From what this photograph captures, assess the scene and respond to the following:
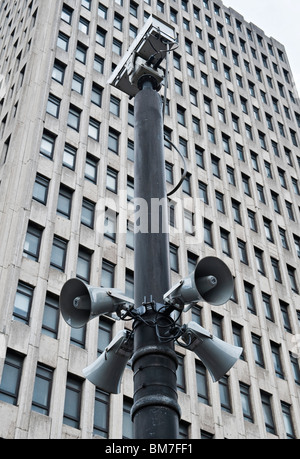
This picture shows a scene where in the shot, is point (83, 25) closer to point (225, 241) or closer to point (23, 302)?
point (225, 241)

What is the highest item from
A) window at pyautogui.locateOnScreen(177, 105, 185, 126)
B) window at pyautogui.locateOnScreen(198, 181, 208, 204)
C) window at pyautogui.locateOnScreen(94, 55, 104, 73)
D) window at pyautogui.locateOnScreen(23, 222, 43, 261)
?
window at pyautogui.locateOnScreen(177, 105, 185, 126)

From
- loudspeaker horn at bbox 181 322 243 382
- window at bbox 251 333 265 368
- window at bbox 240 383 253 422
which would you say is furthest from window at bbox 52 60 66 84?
loudspeaker horn at bbox 181 322 243 382

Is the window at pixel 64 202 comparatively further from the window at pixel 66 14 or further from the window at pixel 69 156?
the window at pixel 66 14

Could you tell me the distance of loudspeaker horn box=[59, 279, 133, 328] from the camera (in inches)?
268

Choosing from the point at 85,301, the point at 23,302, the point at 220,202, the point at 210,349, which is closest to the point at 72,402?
the point at 23,302

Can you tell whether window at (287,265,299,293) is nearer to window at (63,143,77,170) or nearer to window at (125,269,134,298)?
window at (125,269,134,298)

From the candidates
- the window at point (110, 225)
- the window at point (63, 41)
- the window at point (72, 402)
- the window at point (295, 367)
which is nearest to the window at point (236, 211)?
the window at point (295, 367)

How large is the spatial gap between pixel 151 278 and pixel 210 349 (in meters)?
0.99

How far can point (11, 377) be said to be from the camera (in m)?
25.2

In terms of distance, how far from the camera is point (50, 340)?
27.3 meters

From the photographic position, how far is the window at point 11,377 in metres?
24.5

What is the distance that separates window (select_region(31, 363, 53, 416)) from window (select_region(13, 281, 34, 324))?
82.0 inches
